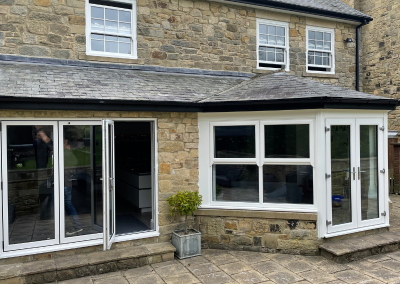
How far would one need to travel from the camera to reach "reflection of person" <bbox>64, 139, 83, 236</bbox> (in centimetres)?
573

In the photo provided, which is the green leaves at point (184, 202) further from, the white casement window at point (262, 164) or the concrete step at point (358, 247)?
the concrete step at point (358, 247)


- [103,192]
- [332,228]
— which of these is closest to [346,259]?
[332,228]

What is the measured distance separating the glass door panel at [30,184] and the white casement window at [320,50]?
7.23 m

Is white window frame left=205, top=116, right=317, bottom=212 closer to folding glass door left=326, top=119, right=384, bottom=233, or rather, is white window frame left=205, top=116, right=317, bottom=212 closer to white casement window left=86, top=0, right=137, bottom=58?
folding glass door left=326, top=119, right=384, bottom=233

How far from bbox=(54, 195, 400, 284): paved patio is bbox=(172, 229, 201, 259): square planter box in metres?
0.14

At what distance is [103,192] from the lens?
18.5 ft

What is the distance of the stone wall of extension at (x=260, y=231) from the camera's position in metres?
6.17

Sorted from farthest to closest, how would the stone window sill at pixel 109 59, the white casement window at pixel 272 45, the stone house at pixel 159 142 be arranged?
the white casement window at pixel 272 45 < the stone window sill at pixel 109 59 < the stone house at pixel 159 142

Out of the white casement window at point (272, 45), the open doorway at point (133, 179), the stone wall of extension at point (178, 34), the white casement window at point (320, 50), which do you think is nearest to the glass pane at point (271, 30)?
the white casement window at point (272, 45)

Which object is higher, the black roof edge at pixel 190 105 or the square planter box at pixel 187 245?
the black roof edge at pixel 190 105

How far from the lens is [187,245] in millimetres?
6082

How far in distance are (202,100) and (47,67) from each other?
10.3ft

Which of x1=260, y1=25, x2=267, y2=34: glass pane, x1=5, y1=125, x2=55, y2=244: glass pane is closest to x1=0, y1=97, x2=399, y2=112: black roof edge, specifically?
x1=5, y1=125, x2=55, y2=244: glass pane

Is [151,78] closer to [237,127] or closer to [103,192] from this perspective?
[237,127]
